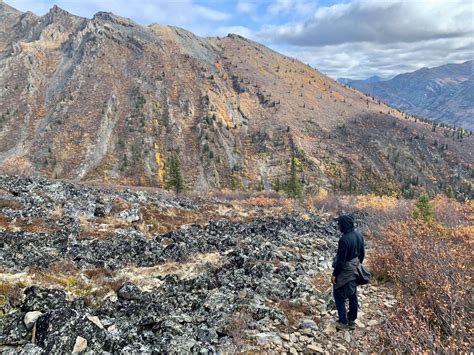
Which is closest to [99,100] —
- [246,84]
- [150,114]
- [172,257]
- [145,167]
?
[150,114]

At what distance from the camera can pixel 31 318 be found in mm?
7367

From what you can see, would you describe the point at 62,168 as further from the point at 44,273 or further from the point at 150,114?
the point at 44,273

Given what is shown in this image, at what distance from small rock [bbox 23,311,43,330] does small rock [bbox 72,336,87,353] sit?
1.19 metres

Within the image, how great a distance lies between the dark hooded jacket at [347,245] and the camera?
852 centimetres

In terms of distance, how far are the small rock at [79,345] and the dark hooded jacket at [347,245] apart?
5.93 m

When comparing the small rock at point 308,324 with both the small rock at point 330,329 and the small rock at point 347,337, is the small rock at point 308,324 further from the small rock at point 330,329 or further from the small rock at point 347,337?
the small rock at point 347,337

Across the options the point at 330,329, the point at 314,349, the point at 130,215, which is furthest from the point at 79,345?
the point at 130,215

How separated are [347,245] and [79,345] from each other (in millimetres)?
6340

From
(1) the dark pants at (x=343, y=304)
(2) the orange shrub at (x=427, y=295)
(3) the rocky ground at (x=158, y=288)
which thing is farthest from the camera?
(1) the dark pants at (x=343, y=304)

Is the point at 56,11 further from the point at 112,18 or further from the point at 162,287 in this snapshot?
the point at 162,287

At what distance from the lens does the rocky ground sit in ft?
24.3

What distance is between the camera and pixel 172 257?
15.0 m

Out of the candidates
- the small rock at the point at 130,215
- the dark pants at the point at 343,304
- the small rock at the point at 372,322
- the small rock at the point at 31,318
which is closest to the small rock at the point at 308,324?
the dark pants at the point at 343,304

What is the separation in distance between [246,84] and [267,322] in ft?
473
